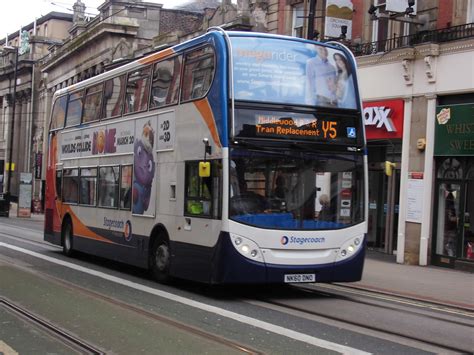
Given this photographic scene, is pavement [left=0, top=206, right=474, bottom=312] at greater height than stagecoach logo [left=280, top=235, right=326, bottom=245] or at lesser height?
lesser

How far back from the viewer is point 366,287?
1210 cm

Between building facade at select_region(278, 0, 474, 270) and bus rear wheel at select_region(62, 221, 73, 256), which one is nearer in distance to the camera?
building facade at select_region(278, 0, 474, 270)

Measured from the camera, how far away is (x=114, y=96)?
542 inches

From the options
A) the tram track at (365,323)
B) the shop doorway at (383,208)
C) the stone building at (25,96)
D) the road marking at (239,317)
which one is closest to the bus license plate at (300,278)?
the tram track at (365,323)

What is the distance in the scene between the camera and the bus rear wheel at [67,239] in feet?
52.7

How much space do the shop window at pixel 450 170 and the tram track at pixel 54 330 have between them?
37.3 feet

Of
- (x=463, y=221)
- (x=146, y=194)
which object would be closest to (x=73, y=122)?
(x=146, y=194)

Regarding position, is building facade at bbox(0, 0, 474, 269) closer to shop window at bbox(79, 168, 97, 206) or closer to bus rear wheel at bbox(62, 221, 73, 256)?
shop window at bbox(79, 168, 97, 206)

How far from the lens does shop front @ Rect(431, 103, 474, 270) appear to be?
15.5 meters

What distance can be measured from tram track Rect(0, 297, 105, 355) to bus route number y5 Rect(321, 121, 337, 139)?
512 centimetres

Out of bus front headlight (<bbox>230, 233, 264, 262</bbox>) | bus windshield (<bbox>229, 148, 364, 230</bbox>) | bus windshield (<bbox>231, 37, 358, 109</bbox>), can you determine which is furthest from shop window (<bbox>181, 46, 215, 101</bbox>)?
bus front headlight (<bbox>230, 233, 264, 262</bbox>)

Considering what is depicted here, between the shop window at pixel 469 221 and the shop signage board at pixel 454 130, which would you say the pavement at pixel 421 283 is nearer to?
the shop window at pixel 469 221

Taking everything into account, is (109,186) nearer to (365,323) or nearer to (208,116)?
(208,116)

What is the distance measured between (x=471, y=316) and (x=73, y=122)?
1064 centimetres
